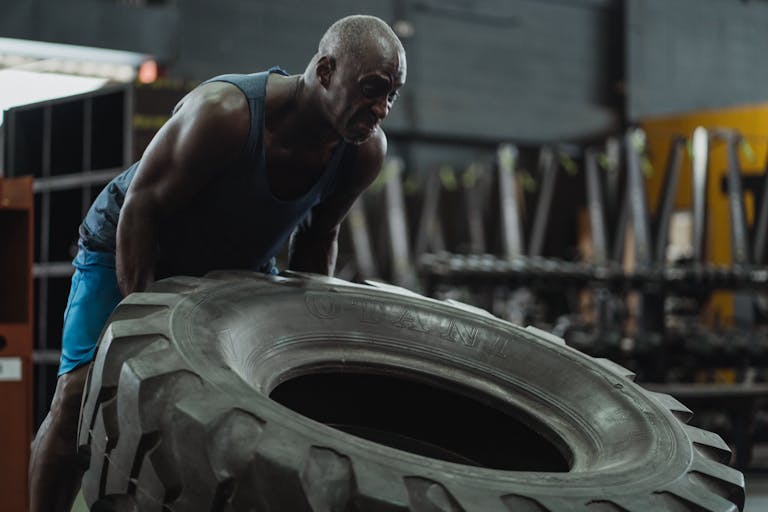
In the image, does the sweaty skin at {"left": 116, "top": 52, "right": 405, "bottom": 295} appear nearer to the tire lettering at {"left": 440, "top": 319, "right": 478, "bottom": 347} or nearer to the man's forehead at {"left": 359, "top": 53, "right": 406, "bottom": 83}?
the man's forehead at {"left": 359, "top": 53, "right": 406, "bottom": 83}

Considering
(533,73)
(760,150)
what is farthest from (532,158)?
(760,150)

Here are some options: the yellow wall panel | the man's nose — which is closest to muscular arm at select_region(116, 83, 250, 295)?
the man's nose

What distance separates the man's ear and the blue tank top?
0.41 feet

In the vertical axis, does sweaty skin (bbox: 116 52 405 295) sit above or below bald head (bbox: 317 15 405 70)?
below

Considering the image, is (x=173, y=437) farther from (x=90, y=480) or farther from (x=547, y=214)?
(x=547, y=214)

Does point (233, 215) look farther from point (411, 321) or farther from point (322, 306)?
point (411, 321)

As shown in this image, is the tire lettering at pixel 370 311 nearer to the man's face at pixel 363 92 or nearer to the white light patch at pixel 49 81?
the man's face at pixel 363 92

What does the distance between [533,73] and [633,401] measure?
9553 millimetres

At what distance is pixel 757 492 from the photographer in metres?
4.51

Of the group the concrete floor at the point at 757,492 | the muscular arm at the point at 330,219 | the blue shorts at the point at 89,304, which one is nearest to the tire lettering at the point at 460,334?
the muscular arm at the point at 330,219

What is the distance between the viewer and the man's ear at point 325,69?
1.70 metres

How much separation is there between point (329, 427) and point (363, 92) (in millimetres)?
633

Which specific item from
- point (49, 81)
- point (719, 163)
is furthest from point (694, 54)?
point (49, 81)

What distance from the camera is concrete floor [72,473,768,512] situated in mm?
3979
